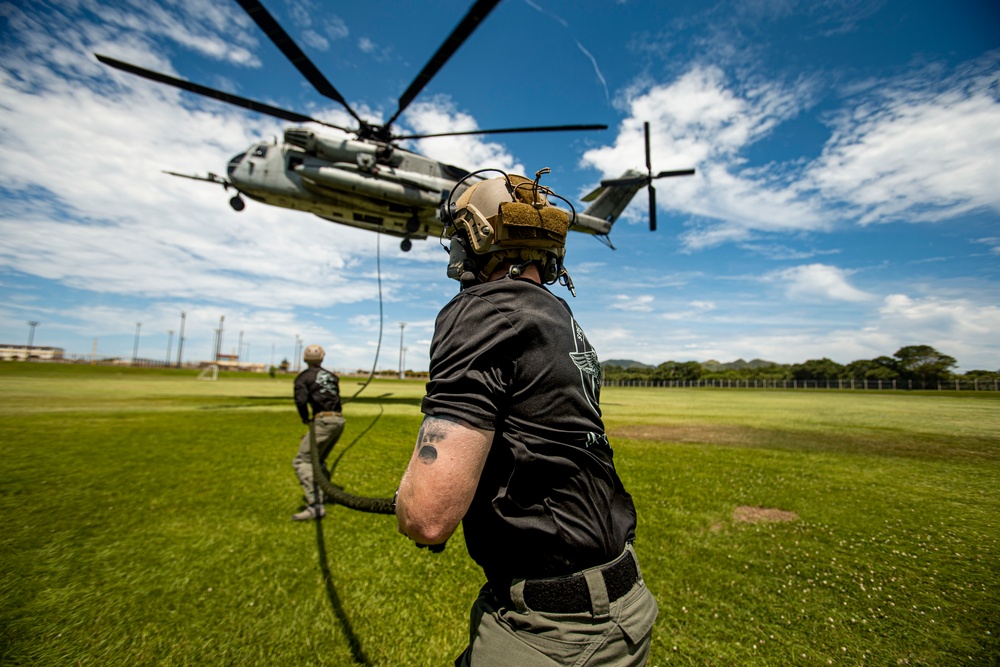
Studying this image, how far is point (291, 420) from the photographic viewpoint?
51.5 ft

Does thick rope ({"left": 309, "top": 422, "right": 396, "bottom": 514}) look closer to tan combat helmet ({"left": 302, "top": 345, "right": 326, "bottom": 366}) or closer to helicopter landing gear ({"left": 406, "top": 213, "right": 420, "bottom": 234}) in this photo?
tan combat helmet ({"left": 302, "top": 345, "right": 326, "bottom": 366})

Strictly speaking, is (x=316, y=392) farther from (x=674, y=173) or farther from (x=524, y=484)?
(x=674, y=173)

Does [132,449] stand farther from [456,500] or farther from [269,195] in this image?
[456,500]

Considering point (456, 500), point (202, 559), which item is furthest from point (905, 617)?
point (202, 559)

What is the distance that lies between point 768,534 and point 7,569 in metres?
9.45

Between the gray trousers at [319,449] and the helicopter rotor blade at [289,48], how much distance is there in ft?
28.6

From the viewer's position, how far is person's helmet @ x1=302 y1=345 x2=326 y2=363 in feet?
25.1

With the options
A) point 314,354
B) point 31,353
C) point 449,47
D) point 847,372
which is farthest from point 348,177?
point 31,353

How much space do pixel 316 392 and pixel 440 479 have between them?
6.82 m

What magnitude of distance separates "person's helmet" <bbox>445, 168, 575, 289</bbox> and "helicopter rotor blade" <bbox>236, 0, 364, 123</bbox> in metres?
10.7

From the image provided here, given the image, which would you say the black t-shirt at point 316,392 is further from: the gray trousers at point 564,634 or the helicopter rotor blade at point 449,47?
the helicopter rotor blade at point 449,47

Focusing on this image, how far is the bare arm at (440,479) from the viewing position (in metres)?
1.29

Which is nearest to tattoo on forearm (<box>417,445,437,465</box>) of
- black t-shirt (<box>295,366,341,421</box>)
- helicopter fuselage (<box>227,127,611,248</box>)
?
black t-shirt (<box>295,366,341,421</box>)

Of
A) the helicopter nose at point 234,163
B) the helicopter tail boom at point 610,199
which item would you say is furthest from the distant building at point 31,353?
the helicopter tail boom at point 610,199
